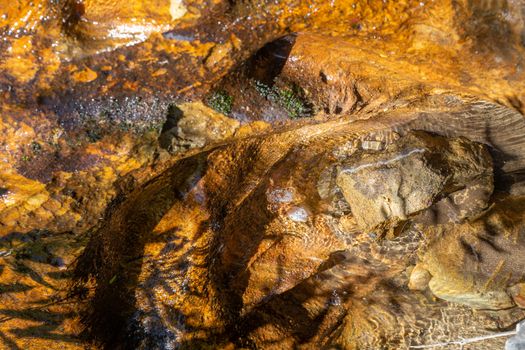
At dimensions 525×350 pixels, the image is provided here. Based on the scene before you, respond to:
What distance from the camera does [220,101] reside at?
2463mm

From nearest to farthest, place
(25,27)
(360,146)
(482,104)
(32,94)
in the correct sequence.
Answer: (25,27), (32,94), (482,104), (360,146)

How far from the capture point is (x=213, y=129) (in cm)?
259

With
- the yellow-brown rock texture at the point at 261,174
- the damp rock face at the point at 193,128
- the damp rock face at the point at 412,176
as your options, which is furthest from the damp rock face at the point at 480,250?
the damp rock face at the point at 193,128

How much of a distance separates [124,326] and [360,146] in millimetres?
2582

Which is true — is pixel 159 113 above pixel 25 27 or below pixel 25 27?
below

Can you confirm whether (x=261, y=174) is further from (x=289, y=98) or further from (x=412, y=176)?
(x=412, y=176)

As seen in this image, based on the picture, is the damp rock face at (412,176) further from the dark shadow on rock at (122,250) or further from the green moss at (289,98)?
the dark shadow on rock at (122,250)

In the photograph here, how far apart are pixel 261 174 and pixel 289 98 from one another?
3.67 ft

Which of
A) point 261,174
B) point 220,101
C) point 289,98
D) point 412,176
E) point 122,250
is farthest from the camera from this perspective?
point 261,174

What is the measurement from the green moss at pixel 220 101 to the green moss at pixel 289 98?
21cm

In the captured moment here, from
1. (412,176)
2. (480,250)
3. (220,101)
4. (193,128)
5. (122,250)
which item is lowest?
(480,250)

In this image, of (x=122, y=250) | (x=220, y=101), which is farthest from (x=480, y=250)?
(x=122, y=250)

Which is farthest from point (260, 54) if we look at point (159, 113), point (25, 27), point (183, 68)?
point (25, 27)

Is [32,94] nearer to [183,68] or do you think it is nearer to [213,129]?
[183,68]
